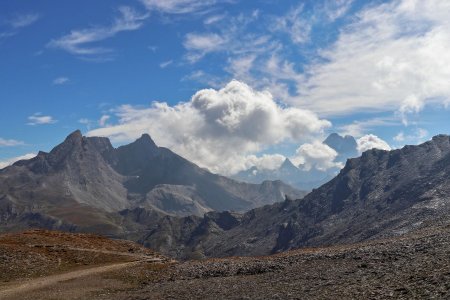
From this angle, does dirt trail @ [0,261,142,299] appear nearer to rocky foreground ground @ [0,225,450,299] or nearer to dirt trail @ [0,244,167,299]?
dirt trail @ [0,244,167,299]

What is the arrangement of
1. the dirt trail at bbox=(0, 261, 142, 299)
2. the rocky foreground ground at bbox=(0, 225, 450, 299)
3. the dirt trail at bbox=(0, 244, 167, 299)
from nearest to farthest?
the rocky foreground ground at bbox=(0, 225, 450, 299), the dirt trail at bbox=(0, 261, 142, 299), the dirt trail at bbox=(0, 244, 167, 299)

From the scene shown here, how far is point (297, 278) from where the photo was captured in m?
47.3

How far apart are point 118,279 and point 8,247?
83.6 feet

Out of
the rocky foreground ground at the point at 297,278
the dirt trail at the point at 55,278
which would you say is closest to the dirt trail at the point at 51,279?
the dirt trail at the point at 55,278

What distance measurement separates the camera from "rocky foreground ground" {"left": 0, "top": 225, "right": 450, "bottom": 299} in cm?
3669

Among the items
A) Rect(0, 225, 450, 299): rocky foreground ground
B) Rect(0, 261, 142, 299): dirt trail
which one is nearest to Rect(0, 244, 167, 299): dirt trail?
Rect(0, 261, 142, 299): dirt trail

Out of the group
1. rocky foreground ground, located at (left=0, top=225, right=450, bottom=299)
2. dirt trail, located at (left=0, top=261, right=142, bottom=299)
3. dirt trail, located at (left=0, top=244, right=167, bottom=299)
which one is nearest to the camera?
rocky foreground ground, located at (left=0, top=225, right=450, bottom=299)

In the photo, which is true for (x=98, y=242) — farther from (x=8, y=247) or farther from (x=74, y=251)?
(x=8, y=247)

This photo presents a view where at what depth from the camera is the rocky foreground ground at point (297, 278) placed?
36.7m

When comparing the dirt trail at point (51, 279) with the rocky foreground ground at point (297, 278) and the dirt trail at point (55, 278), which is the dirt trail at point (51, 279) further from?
the rocky foreground ground at point (297, 278)

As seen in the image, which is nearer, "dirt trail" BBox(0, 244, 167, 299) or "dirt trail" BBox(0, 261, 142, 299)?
"dirt trail" BBox(0, 261, 142, 299)

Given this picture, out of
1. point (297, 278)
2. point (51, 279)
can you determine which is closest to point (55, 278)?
point (51, 279)

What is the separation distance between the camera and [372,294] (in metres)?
34.8

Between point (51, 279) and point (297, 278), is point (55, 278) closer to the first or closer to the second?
point (51, 279)
